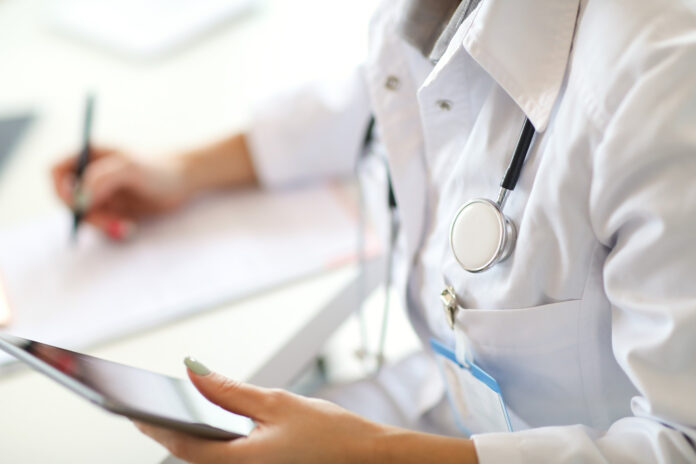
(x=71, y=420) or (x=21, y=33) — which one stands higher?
(x=21, y=33)

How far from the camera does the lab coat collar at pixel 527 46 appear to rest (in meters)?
0.50

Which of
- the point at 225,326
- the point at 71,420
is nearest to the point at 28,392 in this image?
the point at 71,420

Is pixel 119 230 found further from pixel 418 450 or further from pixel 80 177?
pixel 418 450

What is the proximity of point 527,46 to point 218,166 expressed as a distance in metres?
0.54

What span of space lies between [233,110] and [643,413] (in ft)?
2.56

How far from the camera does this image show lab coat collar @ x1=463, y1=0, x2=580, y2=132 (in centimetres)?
50

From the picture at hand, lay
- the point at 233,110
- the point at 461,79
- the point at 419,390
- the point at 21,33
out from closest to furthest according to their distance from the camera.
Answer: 1. the point at 461,79
2. the point at 419,390
3. the point at 233,110
4. the point at 21,33

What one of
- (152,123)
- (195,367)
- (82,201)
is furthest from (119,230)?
(195,367)

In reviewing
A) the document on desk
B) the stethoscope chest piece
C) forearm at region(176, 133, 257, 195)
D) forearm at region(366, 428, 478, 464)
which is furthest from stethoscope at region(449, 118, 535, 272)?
forearm at region(176, 133, 257, 195)

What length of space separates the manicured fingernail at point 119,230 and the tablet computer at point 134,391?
1.23 ft

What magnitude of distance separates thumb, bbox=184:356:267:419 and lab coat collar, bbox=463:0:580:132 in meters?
0.31

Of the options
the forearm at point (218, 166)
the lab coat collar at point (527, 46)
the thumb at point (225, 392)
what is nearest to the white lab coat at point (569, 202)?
the lab coat collar at point (527, 46)

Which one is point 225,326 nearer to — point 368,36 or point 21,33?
point 368,36

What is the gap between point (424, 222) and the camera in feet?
2.17
